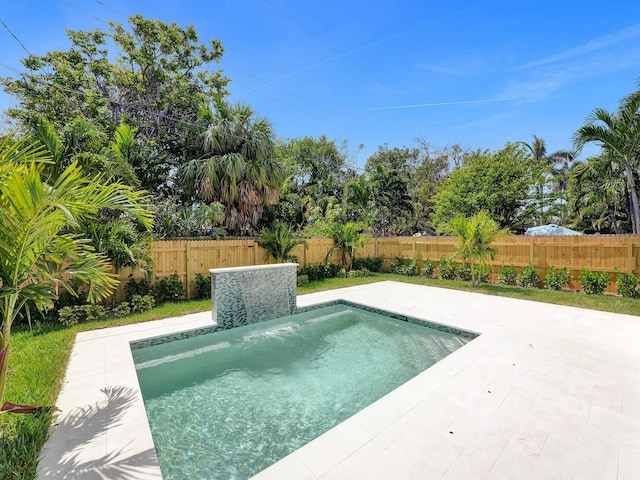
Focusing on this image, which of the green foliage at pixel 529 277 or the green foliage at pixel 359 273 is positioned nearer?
the green foliage at pixel 529 277

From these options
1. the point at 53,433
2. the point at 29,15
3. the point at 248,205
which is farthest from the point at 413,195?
the point at 53,433

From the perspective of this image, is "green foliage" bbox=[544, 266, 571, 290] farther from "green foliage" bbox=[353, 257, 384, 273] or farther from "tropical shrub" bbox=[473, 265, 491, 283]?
"green foliage" bbox=[353, 257, 384, 273]

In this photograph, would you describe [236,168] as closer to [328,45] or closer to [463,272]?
[328,45]

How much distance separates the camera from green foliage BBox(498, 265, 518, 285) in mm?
9594

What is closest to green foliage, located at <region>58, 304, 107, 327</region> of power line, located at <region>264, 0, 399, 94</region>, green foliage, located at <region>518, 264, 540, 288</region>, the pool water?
the pool water

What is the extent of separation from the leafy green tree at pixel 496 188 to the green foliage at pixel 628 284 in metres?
7.33

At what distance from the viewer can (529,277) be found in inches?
362

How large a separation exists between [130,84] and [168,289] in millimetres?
10129

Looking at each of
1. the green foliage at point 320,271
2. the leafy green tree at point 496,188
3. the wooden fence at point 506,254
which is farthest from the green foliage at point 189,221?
the leafy green tree at point 496,188

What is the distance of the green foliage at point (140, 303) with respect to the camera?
657cm

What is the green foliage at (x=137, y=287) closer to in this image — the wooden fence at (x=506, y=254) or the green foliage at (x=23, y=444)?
the wooden fence at (x=506, y=254)

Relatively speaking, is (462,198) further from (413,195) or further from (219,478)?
(219,478)

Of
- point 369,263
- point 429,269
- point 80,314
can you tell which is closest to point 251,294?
point 80,314

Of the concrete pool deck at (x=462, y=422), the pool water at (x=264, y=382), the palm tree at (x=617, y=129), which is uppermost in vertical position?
the palm tree at (x=617, y=129)
